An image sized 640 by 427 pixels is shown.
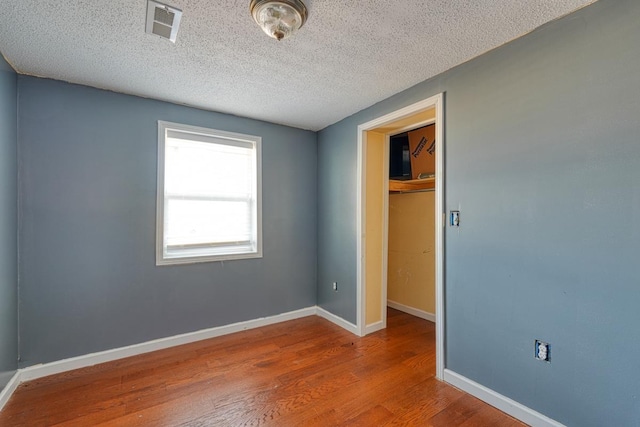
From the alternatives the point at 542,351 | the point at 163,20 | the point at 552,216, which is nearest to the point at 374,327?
the point at 542,351

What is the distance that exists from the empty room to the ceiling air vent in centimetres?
3

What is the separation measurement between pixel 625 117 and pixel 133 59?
3.13 metres

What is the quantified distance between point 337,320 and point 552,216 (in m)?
2.54

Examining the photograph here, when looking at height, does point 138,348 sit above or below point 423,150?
below

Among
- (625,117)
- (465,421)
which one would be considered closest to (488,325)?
(465,421)

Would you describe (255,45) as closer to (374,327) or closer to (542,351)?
(542,351)

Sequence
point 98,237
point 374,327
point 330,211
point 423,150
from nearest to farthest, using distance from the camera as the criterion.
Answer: point 98,237 → point 374,327 → point 330,211 → point 423,150

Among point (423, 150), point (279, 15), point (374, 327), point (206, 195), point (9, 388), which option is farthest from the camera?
point (423, 150)

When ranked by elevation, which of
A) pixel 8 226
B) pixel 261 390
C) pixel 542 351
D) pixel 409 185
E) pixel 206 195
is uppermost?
pixel 409 185

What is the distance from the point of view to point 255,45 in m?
1.95

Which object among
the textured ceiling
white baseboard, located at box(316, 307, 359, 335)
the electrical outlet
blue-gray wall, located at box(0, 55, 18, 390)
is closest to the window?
the textured ceiling

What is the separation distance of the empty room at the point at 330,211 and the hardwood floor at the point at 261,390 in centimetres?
2

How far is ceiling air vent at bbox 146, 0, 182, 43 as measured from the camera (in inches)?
63.0

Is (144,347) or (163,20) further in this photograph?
(144,347)
